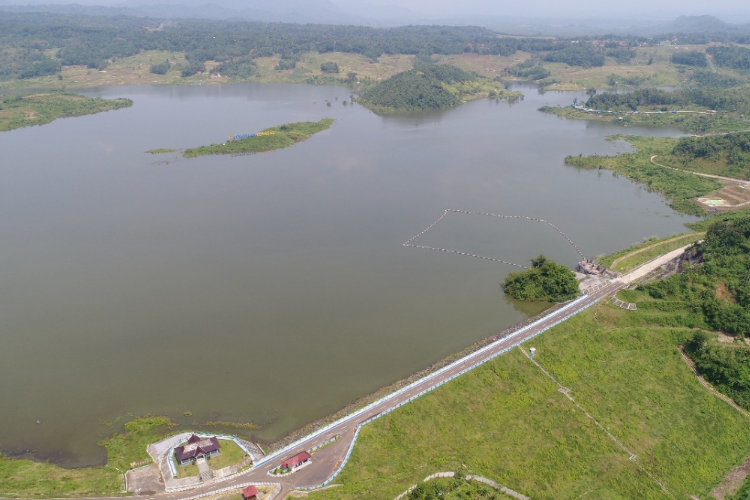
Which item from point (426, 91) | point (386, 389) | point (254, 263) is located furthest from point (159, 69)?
point (386, 389)

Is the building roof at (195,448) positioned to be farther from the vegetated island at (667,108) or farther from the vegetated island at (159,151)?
the vegetated island at (667,108)

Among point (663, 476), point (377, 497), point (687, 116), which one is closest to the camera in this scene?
point (377, 497)

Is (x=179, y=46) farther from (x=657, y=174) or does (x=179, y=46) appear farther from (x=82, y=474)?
(x=82, y=474)

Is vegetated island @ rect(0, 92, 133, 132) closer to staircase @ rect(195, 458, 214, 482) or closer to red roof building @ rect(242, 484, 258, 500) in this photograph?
staircase @ rect(195, 458, 214, 482)

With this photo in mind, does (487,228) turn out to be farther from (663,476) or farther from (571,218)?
(663,476)

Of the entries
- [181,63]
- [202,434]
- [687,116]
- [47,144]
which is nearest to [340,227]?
[202,434]

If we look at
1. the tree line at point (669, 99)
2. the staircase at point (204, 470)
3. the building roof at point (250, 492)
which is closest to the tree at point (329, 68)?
the tree line at point (669, 99)

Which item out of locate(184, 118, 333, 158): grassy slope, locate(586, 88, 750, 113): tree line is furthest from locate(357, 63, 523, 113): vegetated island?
locate(184, 118, 333, 158): grassy slope
